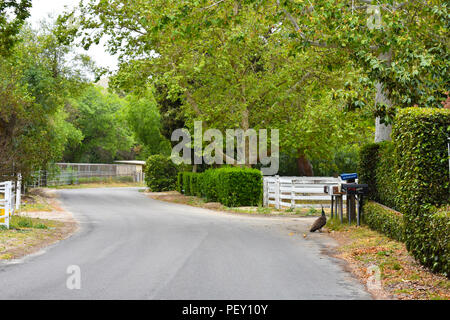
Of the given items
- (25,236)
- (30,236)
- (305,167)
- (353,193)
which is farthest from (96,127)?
(353,193)

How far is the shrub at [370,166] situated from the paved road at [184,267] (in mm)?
2502

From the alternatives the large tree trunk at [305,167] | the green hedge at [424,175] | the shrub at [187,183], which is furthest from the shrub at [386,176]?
the large tree trunk at [305,167]

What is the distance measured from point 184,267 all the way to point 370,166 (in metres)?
8.05

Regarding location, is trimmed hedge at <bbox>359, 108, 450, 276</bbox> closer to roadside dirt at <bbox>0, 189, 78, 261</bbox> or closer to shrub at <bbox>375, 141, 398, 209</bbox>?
shrub at <bbox>375, 141, 398, 209</bbox>

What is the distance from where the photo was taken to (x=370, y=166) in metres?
14.8

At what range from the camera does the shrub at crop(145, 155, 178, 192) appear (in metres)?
41.8

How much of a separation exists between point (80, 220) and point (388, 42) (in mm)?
12219

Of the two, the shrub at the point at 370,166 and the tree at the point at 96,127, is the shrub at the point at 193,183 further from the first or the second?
the tree at the point at 96,127

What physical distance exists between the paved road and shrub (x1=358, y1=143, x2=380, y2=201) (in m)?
2.50

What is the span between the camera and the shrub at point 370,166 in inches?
569
